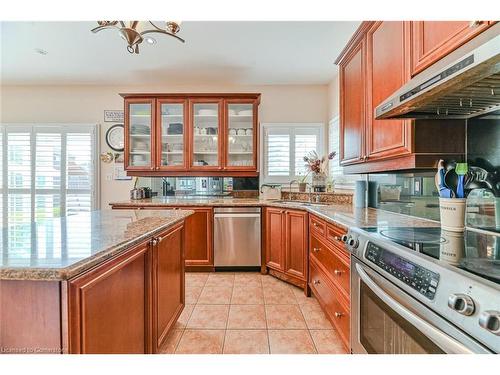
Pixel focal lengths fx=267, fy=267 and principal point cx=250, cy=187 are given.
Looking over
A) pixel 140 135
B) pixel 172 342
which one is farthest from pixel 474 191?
pixel 140 135

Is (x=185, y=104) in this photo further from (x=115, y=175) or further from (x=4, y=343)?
(x=4, y=343)

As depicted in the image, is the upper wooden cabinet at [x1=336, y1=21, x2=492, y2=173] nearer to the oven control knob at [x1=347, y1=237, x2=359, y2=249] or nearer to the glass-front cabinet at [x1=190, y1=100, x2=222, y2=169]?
the oven control knob at [x1=347, y1=237, x2=359, y2=249]

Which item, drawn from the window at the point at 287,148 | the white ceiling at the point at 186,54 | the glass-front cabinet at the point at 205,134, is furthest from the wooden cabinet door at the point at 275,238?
the white ceiling at the point at 186,54

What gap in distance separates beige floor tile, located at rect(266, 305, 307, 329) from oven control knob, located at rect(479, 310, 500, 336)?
64.8 inches

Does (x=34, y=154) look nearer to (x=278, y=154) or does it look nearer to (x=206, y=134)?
(x=206, y=134)

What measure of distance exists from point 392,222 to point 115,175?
157 inches

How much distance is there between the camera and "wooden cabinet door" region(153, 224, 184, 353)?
1.53m

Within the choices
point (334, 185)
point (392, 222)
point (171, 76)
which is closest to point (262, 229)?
point (334, 185)

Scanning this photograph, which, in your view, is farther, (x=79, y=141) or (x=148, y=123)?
(x=79, y=141)

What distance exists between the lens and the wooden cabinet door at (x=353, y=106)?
212 cm

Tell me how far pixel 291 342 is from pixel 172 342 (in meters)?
0.84

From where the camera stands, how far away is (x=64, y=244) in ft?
3.45
